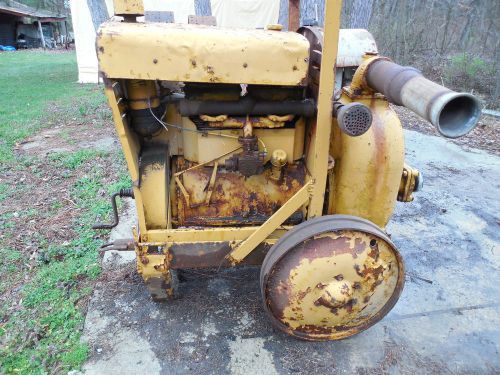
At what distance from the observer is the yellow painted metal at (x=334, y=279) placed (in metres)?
2.26

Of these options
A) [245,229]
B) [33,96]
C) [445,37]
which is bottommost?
[33,96]

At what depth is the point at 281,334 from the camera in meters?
2.74

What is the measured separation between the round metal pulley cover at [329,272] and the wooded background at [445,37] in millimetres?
9103

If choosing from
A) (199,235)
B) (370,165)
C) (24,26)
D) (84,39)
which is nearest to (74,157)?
(199,235)

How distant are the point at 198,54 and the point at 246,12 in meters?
9.38

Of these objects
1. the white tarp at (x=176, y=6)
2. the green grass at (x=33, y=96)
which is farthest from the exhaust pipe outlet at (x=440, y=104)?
the white tarp at (x=176, y=6)

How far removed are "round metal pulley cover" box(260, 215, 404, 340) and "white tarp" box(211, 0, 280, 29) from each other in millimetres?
9222

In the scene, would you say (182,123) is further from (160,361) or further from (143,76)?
(160,361)

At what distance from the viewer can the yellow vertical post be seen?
2.03 m

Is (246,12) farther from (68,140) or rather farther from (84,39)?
(68,140)

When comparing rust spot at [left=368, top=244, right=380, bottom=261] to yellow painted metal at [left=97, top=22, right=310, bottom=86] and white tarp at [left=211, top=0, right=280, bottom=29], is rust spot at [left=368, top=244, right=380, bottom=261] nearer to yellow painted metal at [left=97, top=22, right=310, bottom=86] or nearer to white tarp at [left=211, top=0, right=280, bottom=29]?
yellow painted metal at [left=97, top=22, right=310, bottom=86]

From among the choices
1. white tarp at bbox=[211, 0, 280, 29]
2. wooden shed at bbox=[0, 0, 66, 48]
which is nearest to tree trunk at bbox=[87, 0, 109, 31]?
white tarp at bbox=[211, 0, 280, 29]

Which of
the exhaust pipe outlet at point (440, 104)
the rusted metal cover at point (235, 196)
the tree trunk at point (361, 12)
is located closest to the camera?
the exhaust pipe outlet at point (440, 104)

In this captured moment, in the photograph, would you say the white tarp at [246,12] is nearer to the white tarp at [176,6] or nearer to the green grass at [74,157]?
the white tarp at [176,6]
